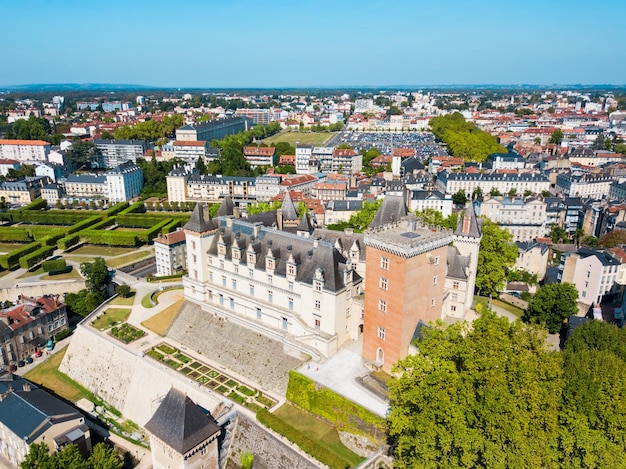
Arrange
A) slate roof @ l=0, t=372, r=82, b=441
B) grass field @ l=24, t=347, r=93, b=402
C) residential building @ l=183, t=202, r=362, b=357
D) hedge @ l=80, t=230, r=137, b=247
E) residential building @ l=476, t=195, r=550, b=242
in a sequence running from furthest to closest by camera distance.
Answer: residential building @ l=476, t=195, r=550, b=242 → hedge @ l=80, t=230, r=137, b=247 → grass field @ l=24, t=347, r=93, b=402 → residential building @ l=183, t=202, r=362, b=357 → slate roof @ l=0, t=372, r=82, b=441

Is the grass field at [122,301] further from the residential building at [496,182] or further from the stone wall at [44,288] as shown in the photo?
the residential building at [496,182]

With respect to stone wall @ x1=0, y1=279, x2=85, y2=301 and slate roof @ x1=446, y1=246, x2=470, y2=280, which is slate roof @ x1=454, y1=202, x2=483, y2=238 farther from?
stone wall @ x1=0, y1=279, x2=85, y2=301

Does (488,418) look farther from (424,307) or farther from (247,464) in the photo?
(247,464)

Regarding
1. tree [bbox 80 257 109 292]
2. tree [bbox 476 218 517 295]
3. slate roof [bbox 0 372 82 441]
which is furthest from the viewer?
tree [bbox 80 257 109 292]

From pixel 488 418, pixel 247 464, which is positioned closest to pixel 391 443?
pixel 488 418

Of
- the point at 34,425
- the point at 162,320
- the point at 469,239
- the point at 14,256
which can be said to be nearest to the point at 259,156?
the point at 14,256

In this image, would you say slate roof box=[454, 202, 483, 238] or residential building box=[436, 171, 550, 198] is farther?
residential building box=[436, 171, 550, 198]

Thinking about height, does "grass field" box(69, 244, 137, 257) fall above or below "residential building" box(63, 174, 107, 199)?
below

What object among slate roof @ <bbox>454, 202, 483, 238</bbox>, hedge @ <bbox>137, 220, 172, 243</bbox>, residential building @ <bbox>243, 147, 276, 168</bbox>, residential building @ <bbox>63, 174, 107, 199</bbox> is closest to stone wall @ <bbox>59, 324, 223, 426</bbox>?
slate roof @ <bbox>454, 202, 483, 238</bbox>

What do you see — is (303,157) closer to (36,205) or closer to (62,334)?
(36,205)
